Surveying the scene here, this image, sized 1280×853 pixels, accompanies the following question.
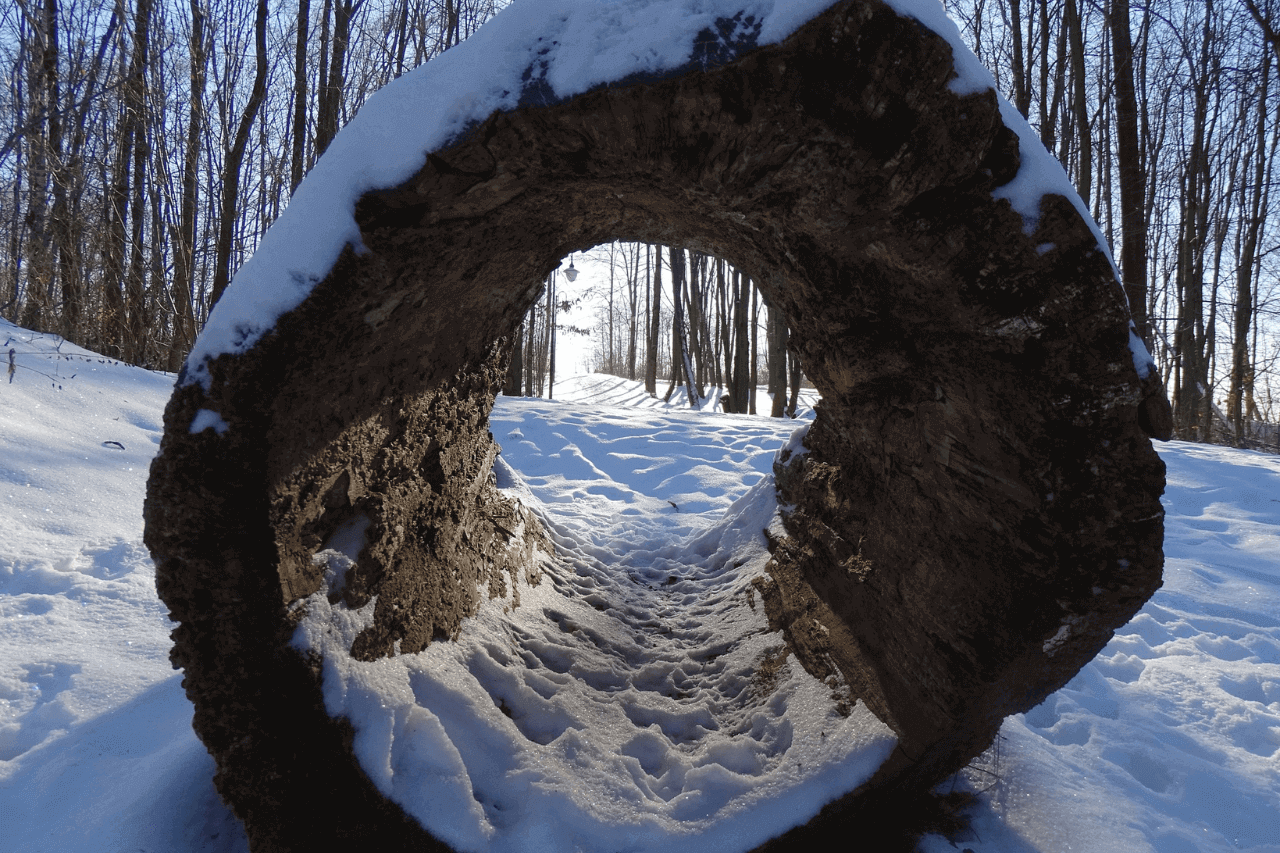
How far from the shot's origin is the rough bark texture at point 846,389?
1286mm

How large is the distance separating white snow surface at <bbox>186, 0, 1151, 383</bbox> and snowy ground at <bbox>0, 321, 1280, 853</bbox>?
1331mm

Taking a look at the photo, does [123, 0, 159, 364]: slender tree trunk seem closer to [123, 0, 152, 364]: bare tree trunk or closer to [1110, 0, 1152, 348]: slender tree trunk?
[123, 0, 152, 364]: bare tree trunk

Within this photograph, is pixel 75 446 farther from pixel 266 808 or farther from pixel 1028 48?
pixel 1028 48

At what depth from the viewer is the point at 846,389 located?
211cm

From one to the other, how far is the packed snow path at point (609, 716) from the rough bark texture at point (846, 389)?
0.29ft

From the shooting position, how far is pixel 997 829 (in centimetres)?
181

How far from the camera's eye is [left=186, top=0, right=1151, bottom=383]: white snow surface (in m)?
1.24

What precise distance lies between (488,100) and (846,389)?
1430 mm

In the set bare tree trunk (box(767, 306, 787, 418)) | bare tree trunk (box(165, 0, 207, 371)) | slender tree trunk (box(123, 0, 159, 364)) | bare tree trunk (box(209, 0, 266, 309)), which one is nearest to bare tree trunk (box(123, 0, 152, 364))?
slender tree trunk (box(123, 0, 159, 364))

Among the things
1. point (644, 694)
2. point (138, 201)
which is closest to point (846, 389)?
point (644, 694)

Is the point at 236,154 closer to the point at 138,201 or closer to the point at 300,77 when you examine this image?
the point at 300,77

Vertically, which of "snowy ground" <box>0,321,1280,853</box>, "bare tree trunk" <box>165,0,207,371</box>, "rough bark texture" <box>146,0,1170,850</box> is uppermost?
"bare tree trunk" <box>165,0,207,371</box>

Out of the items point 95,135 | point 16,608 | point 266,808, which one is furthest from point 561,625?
point 95,135

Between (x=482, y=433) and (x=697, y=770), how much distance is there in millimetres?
1727
